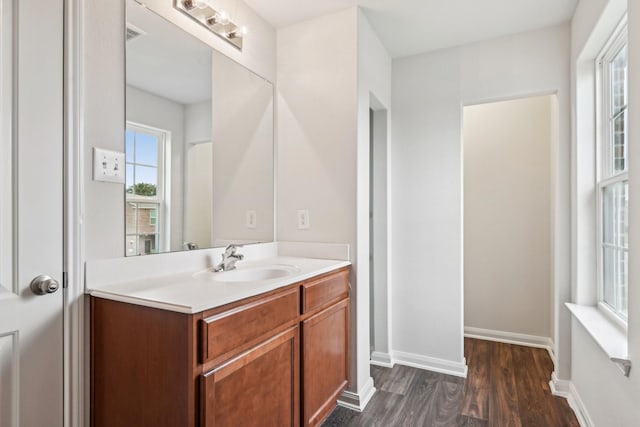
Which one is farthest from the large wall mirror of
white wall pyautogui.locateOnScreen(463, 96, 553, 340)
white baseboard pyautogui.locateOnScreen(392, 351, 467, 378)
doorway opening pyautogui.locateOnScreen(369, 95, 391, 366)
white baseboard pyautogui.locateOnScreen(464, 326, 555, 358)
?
white baseboard pyautogui.locateOnScreen(464, 326, 555, 358)

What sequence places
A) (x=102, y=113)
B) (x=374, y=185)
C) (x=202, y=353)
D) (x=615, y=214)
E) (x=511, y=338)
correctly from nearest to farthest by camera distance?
(x=202, y=353)
(x=102, y=113)
(x=615, y=214)
(x=374, y=185)
(x=511, y=338)

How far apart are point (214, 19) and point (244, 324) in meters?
1.58

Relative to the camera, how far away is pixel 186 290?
1.26 m

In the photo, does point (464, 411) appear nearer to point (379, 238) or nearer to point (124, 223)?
point (379, 238)

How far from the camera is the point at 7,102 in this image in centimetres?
110

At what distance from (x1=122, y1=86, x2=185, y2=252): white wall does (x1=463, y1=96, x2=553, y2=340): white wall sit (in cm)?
265

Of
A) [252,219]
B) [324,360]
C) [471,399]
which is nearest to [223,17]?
[252,219]

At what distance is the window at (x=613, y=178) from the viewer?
5.71 feet

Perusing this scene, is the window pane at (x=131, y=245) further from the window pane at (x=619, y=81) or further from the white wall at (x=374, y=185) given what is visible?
the window pane at (x=619, y=81)

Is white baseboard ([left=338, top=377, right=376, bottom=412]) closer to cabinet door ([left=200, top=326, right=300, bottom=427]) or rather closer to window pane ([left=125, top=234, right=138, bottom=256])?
cabinet door ([left=200, top=326, right=300, bottom=427])

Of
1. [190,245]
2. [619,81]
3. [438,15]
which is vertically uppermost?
[438,15]

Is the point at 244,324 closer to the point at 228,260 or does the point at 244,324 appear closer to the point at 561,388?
the point at 228,260

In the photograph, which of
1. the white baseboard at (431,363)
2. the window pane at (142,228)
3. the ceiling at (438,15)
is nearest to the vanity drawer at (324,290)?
the window pane at (142,228)

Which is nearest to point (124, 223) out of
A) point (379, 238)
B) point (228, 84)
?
point (228, 84)
